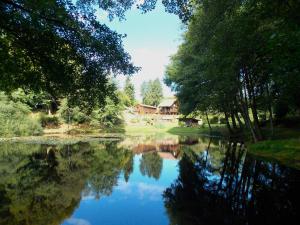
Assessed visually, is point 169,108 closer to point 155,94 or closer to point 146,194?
point 155,94

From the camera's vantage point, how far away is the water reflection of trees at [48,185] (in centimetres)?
750

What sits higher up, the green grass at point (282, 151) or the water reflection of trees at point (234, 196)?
the green grass at point (282, 151)

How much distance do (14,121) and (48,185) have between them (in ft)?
97.2

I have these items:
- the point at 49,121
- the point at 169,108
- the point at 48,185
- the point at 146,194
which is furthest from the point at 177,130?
the point at 48,185

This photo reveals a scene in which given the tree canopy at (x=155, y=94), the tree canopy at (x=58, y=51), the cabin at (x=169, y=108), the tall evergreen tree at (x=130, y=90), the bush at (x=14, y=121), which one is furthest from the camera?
the tree canopy at (x=155, y=94)

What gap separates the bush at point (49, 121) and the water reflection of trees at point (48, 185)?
3884cm

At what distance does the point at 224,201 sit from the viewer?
891 cm

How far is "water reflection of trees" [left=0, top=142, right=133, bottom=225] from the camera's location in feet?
24.6

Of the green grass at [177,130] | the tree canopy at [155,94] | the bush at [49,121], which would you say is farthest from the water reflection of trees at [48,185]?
the tree canopy at [155,94]

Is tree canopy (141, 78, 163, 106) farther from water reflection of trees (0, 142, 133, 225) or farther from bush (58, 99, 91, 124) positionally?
water reflection of trees (0, 142, 133, 225)

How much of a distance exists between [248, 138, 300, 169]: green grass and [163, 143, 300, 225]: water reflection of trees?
1.56 metres

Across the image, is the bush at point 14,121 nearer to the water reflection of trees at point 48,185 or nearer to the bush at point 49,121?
the bush at point 49,121

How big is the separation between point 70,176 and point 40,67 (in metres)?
4.79

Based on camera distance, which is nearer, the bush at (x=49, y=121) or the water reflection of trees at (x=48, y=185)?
the water reflection of trees at (x=48, y=185)
